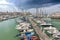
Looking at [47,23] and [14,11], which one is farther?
[47,23]

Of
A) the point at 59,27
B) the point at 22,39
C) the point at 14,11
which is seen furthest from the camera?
the point at 59,27

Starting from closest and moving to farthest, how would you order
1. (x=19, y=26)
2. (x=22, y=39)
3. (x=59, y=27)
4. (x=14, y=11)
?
(x=22, y=39)
(x=14, y=11)
(x=19, y=26)
(x=59, y=27)

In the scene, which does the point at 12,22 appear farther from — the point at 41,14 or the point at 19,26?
the point at 41,14

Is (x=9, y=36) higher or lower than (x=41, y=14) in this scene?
lower

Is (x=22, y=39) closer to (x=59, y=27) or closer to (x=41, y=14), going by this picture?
(x=41, y=14)

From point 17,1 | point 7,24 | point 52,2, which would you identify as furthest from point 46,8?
point 7,24

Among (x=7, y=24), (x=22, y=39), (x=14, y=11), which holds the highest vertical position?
(x=14, y=11)
